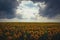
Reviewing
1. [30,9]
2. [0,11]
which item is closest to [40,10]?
[30,9]

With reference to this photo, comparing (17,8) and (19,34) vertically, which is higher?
(17,8)

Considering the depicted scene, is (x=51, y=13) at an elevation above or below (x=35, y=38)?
above

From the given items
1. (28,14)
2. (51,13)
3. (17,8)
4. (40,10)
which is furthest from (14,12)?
(51,13)

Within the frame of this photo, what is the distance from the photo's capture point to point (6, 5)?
287 cm

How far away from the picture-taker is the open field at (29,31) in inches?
110

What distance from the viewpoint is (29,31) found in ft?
9.23

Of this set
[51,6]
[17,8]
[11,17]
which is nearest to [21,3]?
[17,8]

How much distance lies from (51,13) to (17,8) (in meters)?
0.66

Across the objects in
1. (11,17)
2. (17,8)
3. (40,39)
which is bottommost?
(40,39)

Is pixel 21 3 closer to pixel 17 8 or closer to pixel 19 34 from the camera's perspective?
pixel 17 8

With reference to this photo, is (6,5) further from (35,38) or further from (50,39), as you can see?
(50,39)

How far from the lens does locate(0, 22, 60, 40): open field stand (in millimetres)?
2787

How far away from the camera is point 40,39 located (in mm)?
2787

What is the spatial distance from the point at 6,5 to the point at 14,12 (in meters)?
0.21
